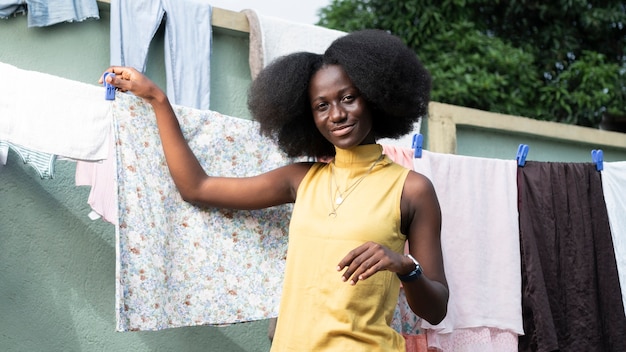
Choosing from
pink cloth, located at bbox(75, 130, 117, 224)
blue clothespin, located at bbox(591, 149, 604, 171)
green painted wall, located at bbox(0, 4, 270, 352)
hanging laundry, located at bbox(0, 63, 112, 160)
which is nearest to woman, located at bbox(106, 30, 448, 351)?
hanging laundry, located at bbox(0, 63, 112, 160)

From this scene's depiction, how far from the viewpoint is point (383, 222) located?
2551mm

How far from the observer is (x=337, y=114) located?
2652 mm

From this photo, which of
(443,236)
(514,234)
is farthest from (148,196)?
(514,234)

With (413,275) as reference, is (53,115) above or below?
above

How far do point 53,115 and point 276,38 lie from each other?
65.7 inches

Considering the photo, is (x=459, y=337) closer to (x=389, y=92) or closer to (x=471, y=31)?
(x=389, y=92)

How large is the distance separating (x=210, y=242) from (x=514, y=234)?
5.35 feet

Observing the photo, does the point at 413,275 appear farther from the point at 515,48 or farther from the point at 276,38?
the point at 515,48

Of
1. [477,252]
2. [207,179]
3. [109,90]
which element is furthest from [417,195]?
[477,252]

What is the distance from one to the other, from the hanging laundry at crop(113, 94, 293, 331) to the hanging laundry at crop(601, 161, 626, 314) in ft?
6.07

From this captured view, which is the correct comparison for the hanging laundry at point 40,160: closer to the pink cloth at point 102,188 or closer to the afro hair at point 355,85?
the pink cloth at point 102,188

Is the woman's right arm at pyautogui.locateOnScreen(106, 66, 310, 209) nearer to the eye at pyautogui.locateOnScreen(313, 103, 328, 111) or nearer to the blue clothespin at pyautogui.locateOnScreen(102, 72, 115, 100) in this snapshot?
the blue clothespin at pyautogui.locateOnScreen(102, 72, 115, 100)

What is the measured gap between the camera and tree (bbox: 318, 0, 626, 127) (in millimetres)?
9430

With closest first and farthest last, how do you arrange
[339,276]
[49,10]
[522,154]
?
1. [339,276]
2. [49,10]
3. [522,154]
